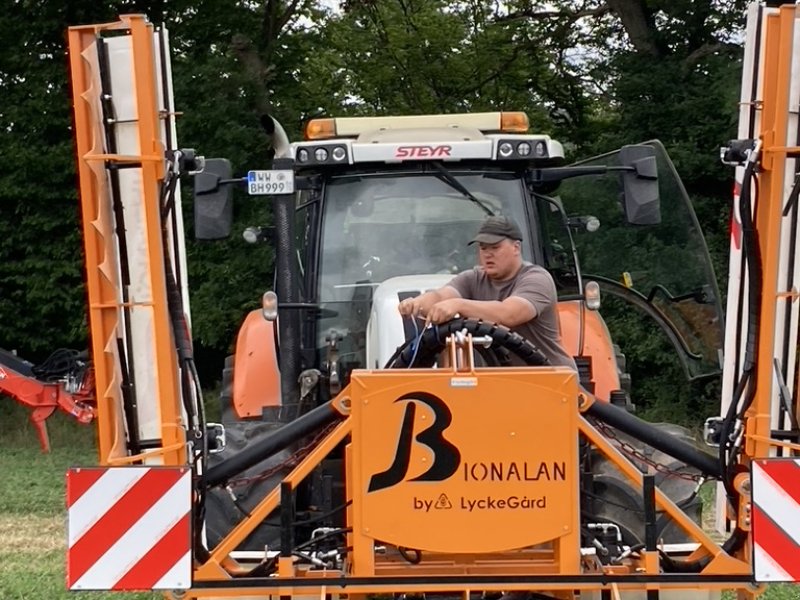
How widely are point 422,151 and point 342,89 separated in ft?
36.5

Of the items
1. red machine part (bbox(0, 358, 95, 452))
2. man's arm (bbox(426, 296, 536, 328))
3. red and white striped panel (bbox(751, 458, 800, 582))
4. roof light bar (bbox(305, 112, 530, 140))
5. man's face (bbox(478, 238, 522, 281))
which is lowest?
red machine part (bbox(0, 358, 95, 452))

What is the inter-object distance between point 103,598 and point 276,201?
96.3 inches

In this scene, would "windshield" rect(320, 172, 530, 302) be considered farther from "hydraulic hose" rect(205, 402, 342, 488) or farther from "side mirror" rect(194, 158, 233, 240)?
"hydraulic hose" rect(205, 402, 342, 488)

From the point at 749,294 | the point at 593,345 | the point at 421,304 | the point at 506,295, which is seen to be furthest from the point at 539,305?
the point at 593,345

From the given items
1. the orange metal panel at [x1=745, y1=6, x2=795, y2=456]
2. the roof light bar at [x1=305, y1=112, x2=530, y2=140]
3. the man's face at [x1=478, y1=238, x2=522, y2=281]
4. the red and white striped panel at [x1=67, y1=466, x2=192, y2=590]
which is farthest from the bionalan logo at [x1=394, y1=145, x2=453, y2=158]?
the red and white striped panel at [x1=67, y1=466, x2=192, y2=590]

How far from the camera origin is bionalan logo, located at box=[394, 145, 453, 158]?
5.91 m

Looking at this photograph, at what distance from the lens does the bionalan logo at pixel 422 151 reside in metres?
5.91

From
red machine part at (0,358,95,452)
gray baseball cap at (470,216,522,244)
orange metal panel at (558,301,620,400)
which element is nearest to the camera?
gray baseball cap at (470,216,522,244)

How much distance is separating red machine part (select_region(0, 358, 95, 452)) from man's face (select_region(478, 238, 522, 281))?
820 cm

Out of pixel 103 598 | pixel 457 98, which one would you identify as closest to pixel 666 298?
pixel 103 598

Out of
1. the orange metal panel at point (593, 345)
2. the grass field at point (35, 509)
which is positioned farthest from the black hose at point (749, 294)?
the grass field at point (35, 509)

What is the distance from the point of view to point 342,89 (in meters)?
16.8

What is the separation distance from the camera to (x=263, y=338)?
6.98 meters

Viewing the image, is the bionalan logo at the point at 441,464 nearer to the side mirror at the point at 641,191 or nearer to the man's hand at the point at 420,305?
the man's hand at the point at 420,305
